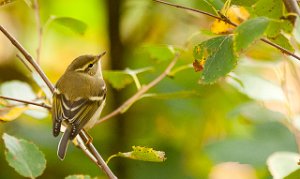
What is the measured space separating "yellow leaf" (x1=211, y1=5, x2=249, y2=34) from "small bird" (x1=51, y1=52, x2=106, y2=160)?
47cm

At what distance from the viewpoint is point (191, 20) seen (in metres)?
3.46

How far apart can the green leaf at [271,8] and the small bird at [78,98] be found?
0.67 m

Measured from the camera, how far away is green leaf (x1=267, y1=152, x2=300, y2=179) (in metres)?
1.66

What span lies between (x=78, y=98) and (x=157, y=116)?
39.6 inches

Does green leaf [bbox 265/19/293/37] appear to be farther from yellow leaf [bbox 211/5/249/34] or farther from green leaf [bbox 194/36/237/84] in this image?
yellow leaf [bbox 211/5/249/34]

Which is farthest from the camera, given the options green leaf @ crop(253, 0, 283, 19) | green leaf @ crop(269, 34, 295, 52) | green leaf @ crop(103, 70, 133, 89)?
green leaf @ crop(103, 70, 133, 89)

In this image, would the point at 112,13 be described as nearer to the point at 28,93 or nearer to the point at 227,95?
the point at 227,95

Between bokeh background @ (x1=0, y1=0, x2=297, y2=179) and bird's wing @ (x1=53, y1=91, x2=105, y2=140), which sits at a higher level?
bird's wing @ (x1=53, y1=91, x2=105, y2=140)

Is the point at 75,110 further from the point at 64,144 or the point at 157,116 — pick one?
the point at 157,116

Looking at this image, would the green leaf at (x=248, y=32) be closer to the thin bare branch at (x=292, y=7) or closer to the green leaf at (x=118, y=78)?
the thin bare branch at (x=292, y=7)

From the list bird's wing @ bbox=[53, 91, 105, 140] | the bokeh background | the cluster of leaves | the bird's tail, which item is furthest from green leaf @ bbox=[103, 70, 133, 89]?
the cluster of leaves

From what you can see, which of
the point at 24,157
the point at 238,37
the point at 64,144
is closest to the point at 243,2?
the point at 238,37

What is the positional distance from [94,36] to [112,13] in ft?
1.61

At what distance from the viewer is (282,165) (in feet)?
5.62
